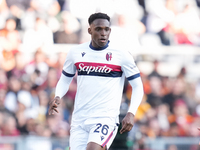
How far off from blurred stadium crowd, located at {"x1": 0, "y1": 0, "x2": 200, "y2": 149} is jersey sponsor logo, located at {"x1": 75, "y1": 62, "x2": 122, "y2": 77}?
10.2ft

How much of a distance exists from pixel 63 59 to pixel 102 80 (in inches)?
243

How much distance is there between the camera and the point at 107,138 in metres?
5.03

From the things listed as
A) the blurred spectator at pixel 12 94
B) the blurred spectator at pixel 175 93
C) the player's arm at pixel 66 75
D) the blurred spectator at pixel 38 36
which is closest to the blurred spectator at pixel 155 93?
the blurred spectator at pixel 175 93

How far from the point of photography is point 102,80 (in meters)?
5.20

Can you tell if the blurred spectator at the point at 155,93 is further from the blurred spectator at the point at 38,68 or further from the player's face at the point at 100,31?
the player's face at the point at 100,31

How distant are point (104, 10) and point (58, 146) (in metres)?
5.10

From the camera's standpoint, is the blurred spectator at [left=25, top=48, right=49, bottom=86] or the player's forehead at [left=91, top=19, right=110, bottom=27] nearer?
the player's forehead at [left=91, top=19, right=110, bottom=27]

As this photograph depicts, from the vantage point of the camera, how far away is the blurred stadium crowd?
9.88 meters

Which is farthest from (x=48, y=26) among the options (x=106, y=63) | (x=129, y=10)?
(x=106, y=63)

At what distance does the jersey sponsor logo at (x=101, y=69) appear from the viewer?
5.21 metres

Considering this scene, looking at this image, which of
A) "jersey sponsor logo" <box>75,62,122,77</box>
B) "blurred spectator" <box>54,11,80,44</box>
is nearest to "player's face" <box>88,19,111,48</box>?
"jersey sponsor logo" <box>75,62,122,77</box>

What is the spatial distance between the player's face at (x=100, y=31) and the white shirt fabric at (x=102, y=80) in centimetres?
13

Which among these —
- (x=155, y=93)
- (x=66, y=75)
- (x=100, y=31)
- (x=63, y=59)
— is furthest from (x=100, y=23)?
(x=63, y=59)

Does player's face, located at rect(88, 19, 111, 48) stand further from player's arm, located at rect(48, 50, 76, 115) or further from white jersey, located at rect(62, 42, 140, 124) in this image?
player's arm, located at rect(48, 50, 76, 115)
